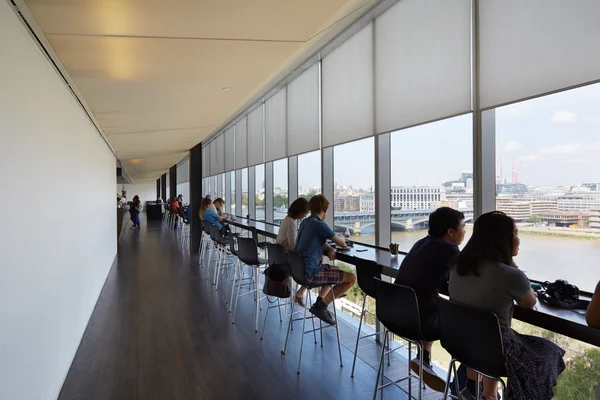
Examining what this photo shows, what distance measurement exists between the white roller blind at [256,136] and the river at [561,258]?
180 inches

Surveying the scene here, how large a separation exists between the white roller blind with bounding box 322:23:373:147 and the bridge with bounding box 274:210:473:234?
775 millimetres

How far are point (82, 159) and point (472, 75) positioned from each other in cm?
342

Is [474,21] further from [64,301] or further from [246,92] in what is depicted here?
[64,301]

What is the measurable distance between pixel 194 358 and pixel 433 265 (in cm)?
193

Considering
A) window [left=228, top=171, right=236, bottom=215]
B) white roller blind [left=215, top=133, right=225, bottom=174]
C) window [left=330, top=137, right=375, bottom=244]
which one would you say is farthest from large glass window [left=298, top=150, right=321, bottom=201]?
white roller blind [left=215, top=133, right=225, bottom=174]

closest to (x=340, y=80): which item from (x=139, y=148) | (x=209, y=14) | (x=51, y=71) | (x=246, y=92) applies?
(x=246, y=92)

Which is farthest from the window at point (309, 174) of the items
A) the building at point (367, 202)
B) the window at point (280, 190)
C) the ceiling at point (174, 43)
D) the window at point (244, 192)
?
the window at point (244, 192)

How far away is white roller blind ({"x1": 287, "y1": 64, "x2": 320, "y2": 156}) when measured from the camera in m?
4.38

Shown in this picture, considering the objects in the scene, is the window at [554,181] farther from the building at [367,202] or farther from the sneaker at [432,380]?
the building at [367,202]

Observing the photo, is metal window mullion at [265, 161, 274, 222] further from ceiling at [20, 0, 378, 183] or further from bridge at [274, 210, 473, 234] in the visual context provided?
ceiling at [20, 0, 378, 183]

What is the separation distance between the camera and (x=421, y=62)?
272cm

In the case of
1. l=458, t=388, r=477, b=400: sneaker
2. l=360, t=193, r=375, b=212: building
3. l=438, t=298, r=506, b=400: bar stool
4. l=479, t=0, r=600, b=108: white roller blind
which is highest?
l=479, t=0, r=600, b=108: white roller blind

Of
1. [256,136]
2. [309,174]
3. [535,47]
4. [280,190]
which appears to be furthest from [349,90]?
[256,136]

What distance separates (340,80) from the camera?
3.83m
